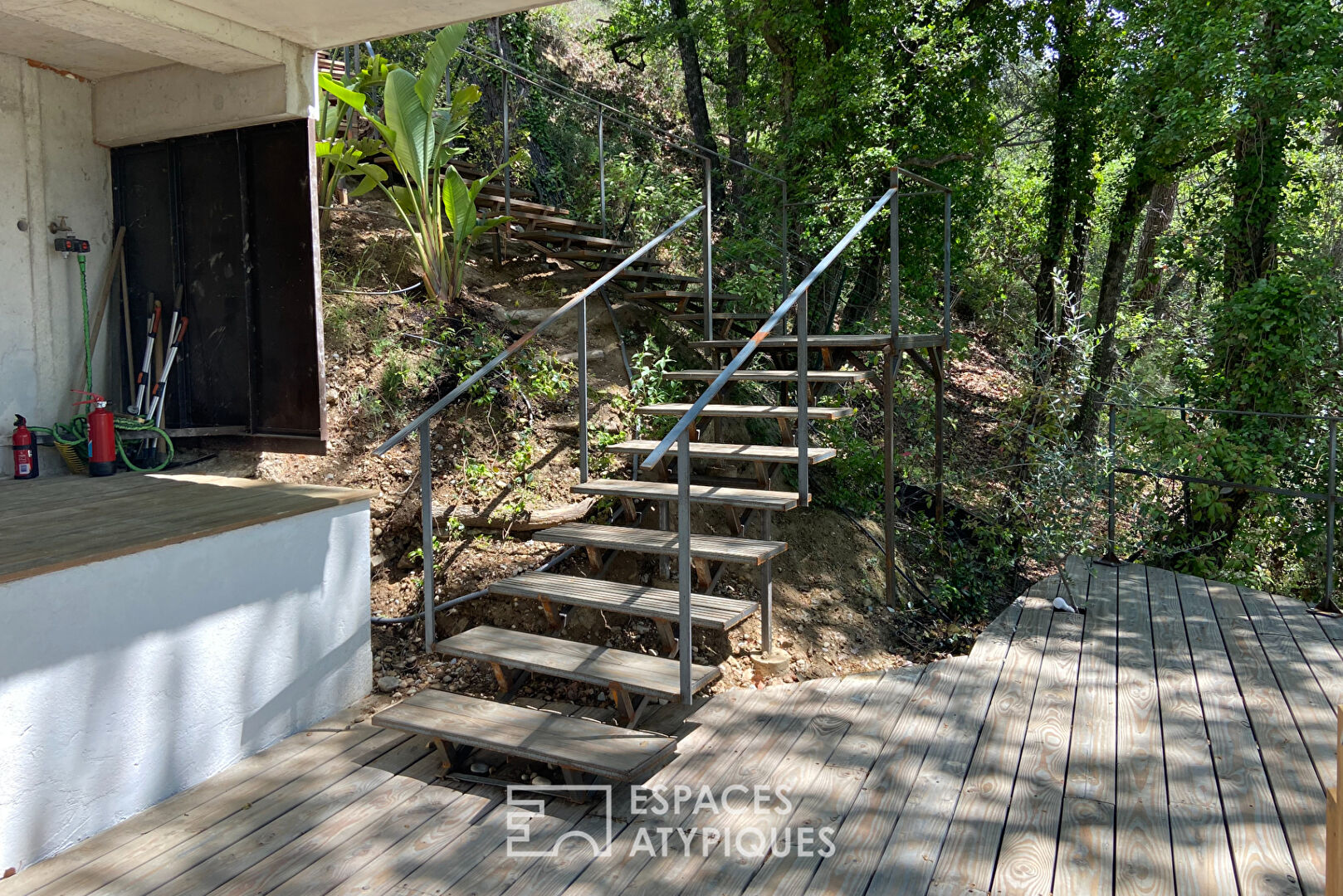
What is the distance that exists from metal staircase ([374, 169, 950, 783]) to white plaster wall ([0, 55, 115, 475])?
2164 mm

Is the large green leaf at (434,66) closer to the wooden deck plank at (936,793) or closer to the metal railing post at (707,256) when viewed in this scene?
the metal railing post at (707,256)

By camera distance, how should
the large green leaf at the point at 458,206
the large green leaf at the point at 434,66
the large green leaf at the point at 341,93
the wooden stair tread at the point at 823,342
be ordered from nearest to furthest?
the wooden stair tread at the point at 823,342, the large green leaf at the point at 341,93, the large green leaf at the point at 434,66, the large green leaf at the point at 458,206

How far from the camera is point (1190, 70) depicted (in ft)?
22.8

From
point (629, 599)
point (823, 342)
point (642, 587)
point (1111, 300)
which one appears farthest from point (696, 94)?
point (629, 599)

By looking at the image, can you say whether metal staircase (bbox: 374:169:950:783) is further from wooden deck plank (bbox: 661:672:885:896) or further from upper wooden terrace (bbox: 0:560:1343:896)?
wooden deck plank (bbox: 661:672:885:896)

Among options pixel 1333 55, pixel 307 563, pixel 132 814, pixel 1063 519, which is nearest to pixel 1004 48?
pixel 1333 55

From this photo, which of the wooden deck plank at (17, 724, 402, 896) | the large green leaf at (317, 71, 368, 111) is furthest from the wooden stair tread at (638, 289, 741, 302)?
the wooden deck plank at (17, 724, 402, 896)

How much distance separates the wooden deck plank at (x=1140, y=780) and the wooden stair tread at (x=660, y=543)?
143 cm

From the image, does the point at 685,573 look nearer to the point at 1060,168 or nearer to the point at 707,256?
the point at 707,256

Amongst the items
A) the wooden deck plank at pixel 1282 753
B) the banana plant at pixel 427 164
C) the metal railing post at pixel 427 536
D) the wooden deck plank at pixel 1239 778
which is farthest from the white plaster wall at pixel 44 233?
the wooden deck plank at pixel 1282 753

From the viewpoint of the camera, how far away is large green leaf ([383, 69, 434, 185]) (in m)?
5.64

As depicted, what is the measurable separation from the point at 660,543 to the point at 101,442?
2.75 metres

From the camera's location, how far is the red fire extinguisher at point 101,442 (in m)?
4.36

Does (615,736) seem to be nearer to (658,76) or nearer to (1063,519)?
(1063,519)
